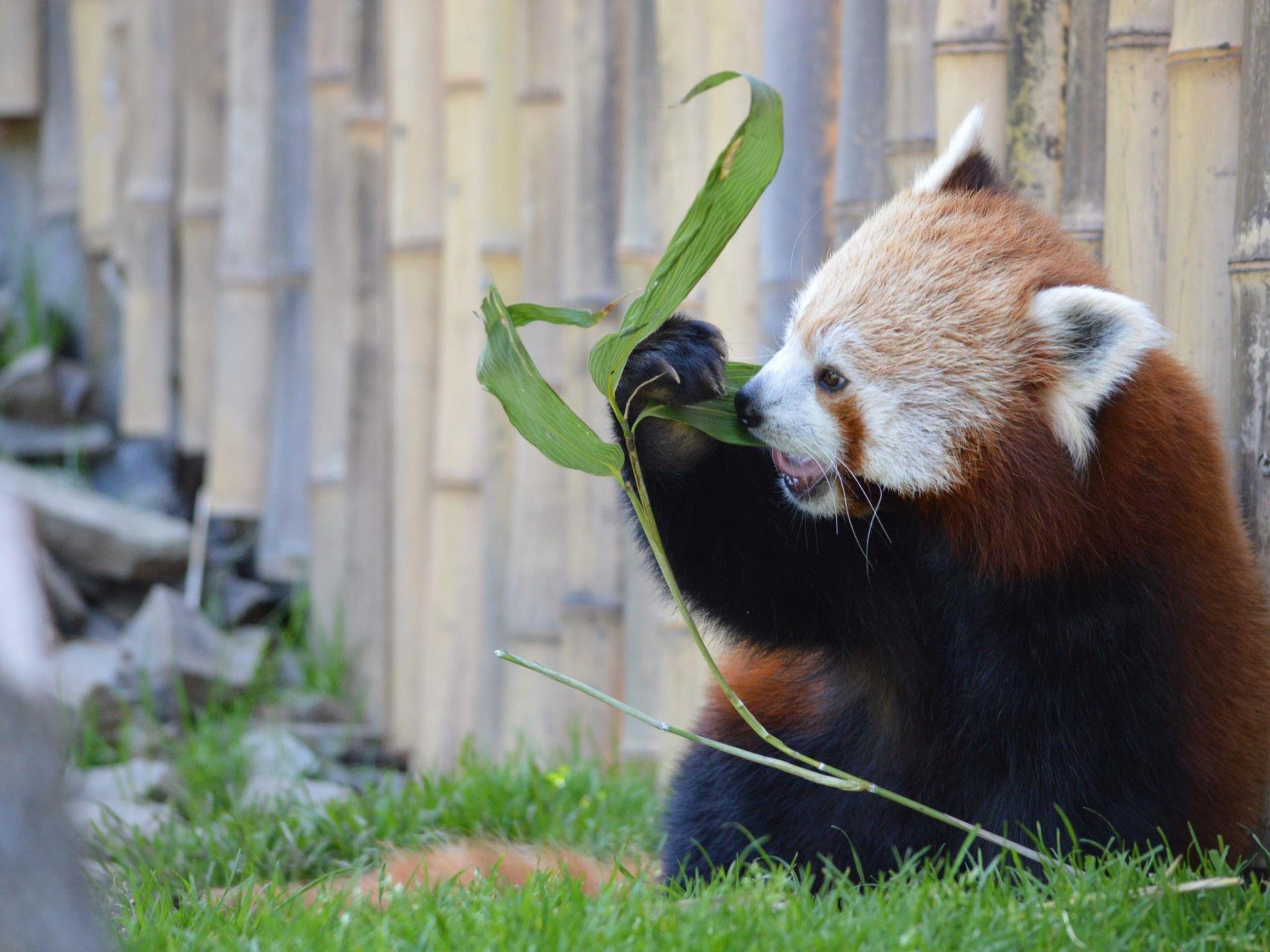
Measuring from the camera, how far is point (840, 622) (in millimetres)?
2529

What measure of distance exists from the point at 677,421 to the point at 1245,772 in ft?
3.82

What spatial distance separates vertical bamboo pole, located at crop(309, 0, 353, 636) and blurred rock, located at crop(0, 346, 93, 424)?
1.57 meters

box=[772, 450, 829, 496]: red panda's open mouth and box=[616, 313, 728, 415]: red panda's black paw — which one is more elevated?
box=[616, 313, 728, 415]: red panda's black paw

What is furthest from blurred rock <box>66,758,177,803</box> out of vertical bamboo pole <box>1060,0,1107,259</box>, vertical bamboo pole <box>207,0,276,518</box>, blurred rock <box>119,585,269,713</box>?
vertical bamboo pole <box>1060,0,1107,259</box>

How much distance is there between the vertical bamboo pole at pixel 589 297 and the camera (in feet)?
12.9

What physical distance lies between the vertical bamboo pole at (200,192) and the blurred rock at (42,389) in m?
0.70

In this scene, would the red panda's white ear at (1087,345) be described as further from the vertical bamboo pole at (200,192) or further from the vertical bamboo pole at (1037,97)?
the vertical bamboo pole at (200,192)

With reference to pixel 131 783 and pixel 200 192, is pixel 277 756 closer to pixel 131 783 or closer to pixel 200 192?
pixel 131 783

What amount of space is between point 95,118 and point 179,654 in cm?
264

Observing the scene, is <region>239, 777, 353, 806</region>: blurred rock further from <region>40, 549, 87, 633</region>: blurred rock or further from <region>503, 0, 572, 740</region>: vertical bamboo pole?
<region>40, 549, 87, 633</region>: blurred rock

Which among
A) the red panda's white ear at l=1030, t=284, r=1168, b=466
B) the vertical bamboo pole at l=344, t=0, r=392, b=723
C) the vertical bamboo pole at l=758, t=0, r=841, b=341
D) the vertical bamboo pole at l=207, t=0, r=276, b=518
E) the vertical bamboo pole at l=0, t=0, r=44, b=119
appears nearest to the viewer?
the red panda's white ear at l=1030, t=284, r=1168, b=466

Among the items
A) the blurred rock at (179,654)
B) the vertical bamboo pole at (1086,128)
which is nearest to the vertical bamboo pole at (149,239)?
the blurred rock at (179,654)

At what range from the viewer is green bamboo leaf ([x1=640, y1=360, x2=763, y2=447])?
2.51 meters

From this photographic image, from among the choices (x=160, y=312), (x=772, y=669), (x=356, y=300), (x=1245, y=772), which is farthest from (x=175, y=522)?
(x=1245, y=772)
